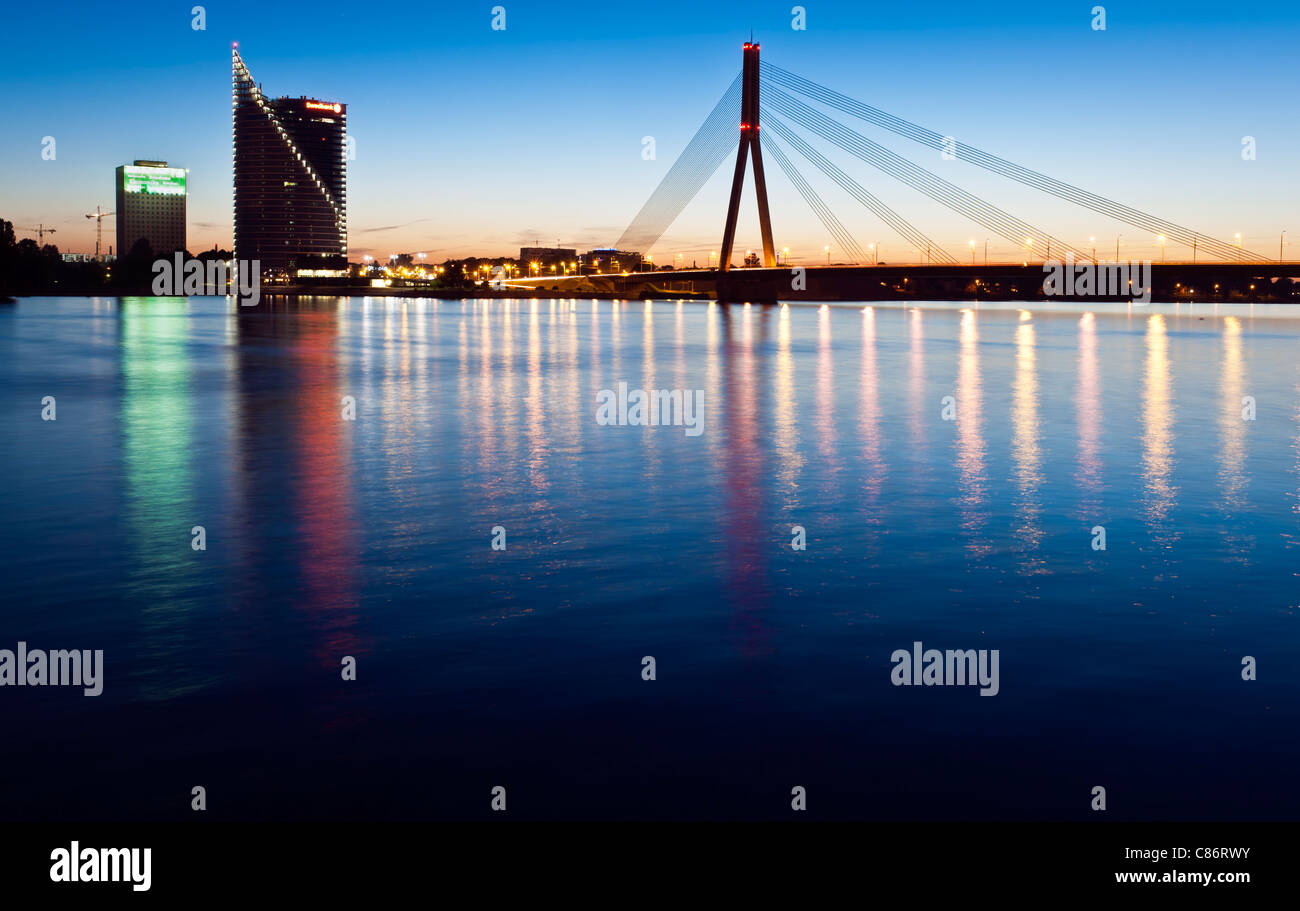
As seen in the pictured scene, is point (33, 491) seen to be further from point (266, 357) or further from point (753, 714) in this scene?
point (266, 357)

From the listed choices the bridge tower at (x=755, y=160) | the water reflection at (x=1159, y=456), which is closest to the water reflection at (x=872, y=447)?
the water reflection at (x=1159, y=456)

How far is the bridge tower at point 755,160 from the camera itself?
86562mm

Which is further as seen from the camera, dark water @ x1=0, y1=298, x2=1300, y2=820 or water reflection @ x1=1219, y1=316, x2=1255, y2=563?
water reflection @ x1=1219, y1=316, x2=1255, y2=563

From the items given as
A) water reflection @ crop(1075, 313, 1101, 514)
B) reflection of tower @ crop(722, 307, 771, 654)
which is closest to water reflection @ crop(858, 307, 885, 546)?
reflection of tower @ crop(722, 307, 771, 654)

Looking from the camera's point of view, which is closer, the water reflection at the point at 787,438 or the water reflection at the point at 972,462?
the water reflection at the point at 972,462

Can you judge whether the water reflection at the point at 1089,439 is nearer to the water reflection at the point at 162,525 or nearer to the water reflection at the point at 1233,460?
the water reflection at the point at 1233,460

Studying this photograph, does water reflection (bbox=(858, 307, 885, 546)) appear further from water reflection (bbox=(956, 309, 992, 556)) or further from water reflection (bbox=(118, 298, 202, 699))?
water reflection (bbox=(118, 298, 202, 699))

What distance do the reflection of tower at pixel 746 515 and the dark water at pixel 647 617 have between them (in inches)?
2.8

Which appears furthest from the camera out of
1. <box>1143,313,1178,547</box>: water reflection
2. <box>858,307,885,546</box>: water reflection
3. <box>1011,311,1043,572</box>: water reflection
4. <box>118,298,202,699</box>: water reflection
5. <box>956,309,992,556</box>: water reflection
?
<box>858,307,885,546</box>: water reflection

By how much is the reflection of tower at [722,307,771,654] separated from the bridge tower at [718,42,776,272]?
5765 centimetres

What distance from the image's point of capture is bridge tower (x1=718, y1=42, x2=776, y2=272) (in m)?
86.6

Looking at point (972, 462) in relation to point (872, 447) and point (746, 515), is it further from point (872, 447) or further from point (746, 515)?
point (746, 515)

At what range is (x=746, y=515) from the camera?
13.8 metres

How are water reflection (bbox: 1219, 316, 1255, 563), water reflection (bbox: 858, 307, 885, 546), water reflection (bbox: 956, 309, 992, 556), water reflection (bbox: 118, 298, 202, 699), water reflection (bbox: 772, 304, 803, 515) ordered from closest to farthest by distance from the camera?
water reflection (bbox: 118, 298, 202, 699), water reflection (bbox: 1219, 316, 1255, 563), water reflection (bbox: 956, 309, 992, 556), water reflection (bbox: 858, 307, 885, 546), water reflection (bbox: 772, 304, 803, 515)
